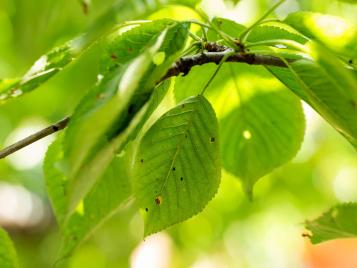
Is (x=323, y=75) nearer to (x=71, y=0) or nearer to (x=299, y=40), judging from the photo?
(x=299, y=40)

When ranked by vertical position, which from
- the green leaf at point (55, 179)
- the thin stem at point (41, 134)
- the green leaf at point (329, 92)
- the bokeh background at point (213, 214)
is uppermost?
the thin stem at point (41, 134)

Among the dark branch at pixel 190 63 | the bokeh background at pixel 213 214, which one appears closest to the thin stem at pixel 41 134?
the dark branch at pixel 190 63

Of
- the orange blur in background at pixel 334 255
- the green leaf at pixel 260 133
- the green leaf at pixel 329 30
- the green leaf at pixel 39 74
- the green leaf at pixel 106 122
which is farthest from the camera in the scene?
the orange blur in background at pixel 334 255

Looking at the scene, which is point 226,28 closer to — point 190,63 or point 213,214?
point 190,63

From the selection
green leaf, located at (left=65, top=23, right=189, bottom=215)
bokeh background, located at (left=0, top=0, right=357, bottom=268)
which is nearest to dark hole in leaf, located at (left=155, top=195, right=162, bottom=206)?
green leaf, located at (left=65, top=23, right=189, bottom=215)

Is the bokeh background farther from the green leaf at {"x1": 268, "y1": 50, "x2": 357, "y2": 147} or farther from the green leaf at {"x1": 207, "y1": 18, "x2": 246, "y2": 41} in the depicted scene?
the green leaf at {"x1": 268, "y1": 50, "x2": 357, "y2": 147}

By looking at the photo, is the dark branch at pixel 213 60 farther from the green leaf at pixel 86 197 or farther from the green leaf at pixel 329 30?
the green leaf at pixel 86 197
